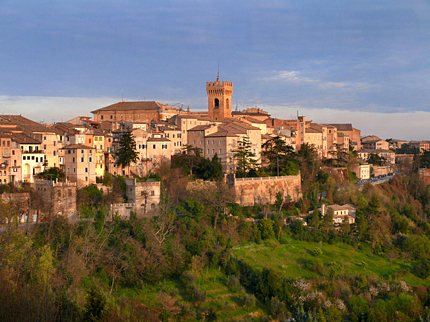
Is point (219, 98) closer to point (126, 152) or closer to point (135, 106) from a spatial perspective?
point (135, 106)

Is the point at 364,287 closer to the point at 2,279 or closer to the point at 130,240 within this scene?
the point at 130,240

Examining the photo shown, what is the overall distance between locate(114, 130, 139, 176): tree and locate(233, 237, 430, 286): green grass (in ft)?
47.6

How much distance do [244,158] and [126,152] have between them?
13.2 meters

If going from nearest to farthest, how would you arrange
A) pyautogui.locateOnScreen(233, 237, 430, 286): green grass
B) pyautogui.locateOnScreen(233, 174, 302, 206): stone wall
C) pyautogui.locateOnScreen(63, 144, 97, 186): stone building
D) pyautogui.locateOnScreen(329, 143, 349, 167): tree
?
pyautogui.locateOnScreen(233, 237, 430, 286): green grass
pyautogui.locateOnScreen(63, 144, 97, 186): stone building
pyautogui.locateOnScreen(233, 174, 302, 206): stone wall
pyautogui.locateOnScreen(329, 143, 349, 167): tree

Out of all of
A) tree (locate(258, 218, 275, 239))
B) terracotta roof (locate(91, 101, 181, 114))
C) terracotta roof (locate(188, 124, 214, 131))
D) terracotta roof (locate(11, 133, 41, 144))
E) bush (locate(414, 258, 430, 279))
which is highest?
terracotta roof (locate(91, 101, 181, 114))

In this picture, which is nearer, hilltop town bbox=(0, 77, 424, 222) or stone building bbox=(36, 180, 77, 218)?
stone building bbox=(36, 180, 77, 218)

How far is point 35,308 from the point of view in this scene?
1791 centimetres

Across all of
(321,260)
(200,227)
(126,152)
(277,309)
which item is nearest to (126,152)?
(126,152)

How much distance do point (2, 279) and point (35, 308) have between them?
544cm

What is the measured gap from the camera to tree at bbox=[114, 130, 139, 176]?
50.7 m

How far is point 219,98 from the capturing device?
7869cm

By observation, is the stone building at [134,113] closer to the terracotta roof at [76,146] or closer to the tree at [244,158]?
the tree at [244,158]

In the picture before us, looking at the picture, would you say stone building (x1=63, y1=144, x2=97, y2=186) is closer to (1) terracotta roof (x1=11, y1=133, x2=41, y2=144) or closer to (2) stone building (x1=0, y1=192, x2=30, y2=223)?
(1) terracotta roof (x1=11, y1=133, x2=41, y2=144)

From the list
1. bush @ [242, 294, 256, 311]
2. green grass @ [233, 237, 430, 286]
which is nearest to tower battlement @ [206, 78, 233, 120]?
green grass @ [233, 237, 430, 286]
